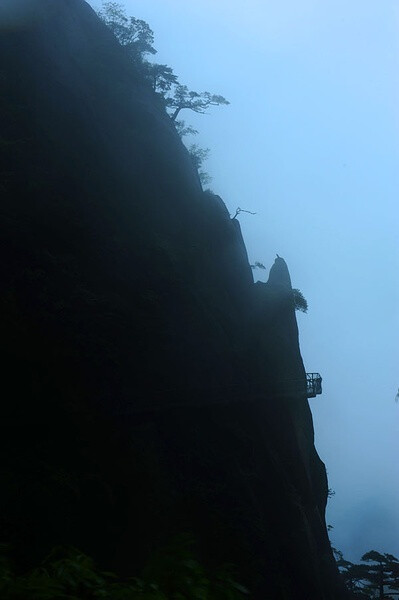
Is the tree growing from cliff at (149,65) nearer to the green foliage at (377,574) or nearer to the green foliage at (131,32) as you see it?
the green foliage at (131,32)

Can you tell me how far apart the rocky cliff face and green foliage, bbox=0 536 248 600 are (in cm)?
1221

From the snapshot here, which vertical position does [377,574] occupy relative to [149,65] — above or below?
below

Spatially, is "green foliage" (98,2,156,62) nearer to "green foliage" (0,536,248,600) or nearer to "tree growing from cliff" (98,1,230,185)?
"tree growing from cliff" (98,1,230,185)

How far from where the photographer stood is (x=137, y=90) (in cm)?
3312

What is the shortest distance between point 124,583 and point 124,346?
60.2 feet

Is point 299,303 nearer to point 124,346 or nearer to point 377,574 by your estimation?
point 124,346

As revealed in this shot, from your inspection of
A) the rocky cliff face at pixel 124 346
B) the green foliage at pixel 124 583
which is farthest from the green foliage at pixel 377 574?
the green foliage at pixel 124 583

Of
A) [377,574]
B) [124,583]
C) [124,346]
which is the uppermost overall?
[124,346]

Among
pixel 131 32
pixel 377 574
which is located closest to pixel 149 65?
pixel 131 32

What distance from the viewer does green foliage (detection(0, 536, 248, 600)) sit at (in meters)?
3.24

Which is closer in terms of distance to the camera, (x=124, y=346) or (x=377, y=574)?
(x=124, y=346)

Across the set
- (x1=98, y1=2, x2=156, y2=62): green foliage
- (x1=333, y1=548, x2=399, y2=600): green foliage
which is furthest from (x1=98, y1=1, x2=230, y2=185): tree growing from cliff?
(x1=333, y1=548, x2=399, y2=600): green foliage

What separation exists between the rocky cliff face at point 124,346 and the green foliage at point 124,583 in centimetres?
1221

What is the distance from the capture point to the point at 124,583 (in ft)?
12.1
